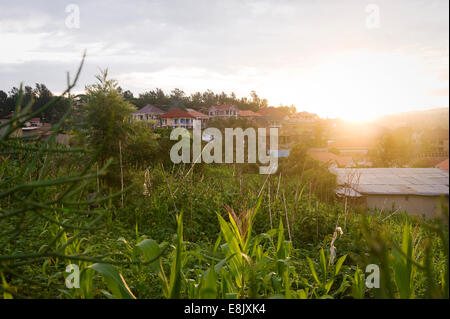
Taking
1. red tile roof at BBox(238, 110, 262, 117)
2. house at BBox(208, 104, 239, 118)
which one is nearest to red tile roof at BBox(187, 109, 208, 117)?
house at BBox(208, 104, 239, 118)

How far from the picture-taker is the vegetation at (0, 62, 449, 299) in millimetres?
938

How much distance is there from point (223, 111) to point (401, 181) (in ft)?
25.7

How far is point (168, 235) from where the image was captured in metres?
3.34

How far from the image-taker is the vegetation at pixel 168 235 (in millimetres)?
938

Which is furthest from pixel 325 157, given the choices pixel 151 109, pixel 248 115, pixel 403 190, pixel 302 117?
pixel 302 117

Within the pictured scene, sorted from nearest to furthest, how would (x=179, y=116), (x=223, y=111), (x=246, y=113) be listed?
(x=179, y=116) → (x=223, y=111) → (x=246, y=113)

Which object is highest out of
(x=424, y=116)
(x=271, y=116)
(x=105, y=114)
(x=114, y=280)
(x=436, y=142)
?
(x=271, y=116)

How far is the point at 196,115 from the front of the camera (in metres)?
14.5

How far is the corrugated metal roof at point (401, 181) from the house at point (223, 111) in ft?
15.9

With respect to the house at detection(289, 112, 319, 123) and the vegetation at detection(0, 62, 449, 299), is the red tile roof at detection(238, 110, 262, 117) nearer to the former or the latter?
the vegetation at detection(0, 62, 449, 299)

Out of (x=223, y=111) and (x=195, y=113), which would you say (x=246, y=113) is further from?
(x=195, y=113)

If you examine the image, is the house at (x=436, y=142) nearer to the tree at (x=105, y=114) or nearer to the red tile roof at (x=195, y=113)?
the red tile roof at (x=195, y=113)
